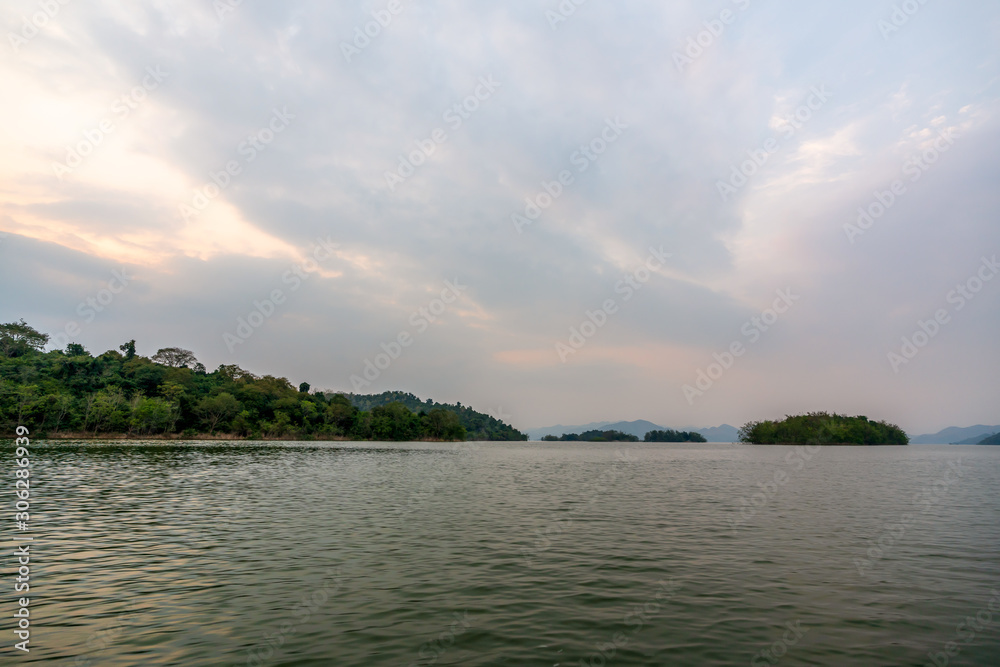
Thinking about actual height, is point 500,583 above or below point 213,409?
below

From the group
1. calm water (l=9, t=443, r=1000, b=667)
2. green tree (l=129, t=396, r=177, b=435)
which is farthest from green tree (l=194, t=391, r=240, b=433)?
calm water (l=9, t=443, r=1000, b=667)

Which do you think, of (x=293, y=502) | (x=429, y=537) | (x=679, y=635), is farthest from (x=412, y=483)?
(x=679, y=635)

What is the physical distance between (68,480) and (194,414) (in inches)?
6406

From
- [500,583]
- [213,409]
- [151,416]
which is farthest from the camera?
[213,409]

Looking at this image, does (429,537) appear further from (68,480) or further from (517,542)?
(68,480)

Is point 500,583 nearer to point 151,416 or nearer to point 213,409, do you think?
point 151,416

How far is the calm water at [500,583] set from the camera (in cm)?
1221

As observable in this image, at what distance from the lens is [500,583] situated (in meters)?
18.0

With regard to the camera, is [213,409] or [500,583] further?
[213,409]

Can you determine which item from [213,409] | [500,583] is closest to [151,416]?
[213,409]

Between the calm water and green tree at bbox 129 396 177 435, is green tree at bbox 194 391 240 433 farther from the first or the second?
the calm water

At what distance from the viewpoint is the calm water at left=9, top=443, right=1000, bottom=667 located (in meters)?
12.2

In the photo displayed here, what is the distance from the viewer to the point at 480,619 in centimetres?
1426

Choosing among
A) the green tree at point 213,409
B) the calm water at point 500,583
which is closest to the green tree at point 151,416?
the green tree at point 213,409
